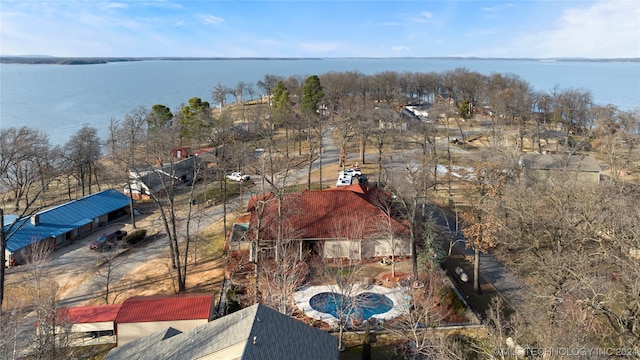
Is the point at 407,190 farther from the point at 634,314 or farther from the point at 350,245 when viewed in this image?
the point at 634,314

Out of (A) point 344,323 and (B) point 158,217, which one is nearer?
(A) point 344,323

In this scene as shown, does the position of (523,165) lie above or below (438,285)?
above

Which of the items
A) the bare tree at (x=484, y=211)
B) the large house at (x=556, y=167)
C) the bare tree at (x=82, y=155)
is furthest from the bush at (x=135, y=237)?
the large house at (x=556, y=167)

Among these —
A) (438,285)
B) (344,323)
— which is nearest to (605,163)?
(438,285)

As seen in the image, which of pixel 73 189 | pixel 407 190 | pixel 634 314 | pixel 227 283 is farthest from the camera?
pixel 73 189

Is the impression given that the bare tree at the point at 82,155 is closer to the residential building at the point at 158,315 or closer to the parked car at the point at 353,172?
the parked car at the point at 353,172

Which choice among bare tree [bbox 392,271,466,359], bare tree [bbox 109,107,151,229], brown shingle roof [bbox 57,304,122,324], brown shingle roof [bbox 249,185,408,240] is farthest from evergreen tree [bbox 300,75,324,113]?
brown shingle roof [bbox 57,304,122,324]
